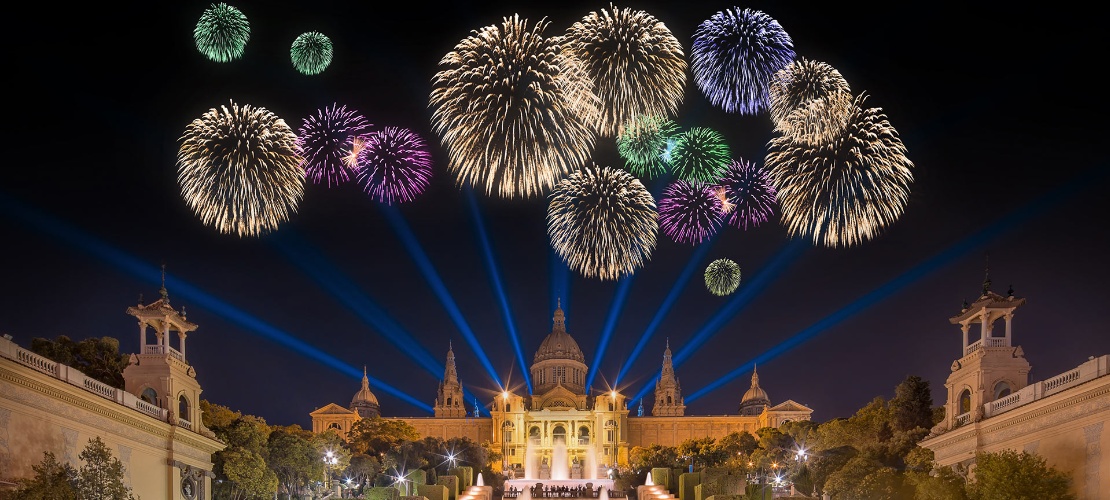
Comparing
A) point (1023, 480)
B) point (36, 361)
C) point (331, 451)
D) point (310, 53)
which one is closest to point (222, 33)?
point (310, 53)

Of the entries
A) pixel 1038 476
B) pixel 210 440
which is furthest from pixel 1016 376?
pixel 210 440

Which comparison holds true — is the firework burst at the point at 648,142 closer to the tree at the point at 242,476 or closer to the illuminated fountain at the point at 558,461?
the tree at the point at 242,476

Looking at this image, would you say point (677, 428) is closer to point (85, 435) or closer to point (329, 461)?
point (329, 461)

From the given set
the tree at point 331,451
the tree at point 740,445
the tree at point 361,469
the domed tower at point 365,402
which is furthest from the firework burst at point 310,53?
the domed tower at point 365,402

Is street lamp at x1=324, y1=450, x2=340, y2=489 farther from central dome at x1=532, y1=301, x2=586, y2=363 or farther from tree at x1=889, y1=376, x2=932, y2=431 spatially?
central dome at x1=532, y1=301, x2=586, y2=363

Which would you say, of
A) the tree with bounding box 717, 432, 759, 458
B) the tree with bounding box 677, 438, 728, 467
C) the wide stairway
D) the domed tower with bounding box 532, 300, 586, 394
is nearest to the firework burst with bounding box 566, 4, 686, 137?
the wide stairway

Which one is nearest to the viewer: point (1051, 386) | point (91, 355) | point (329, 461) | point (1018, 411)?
point (1051, 386)
